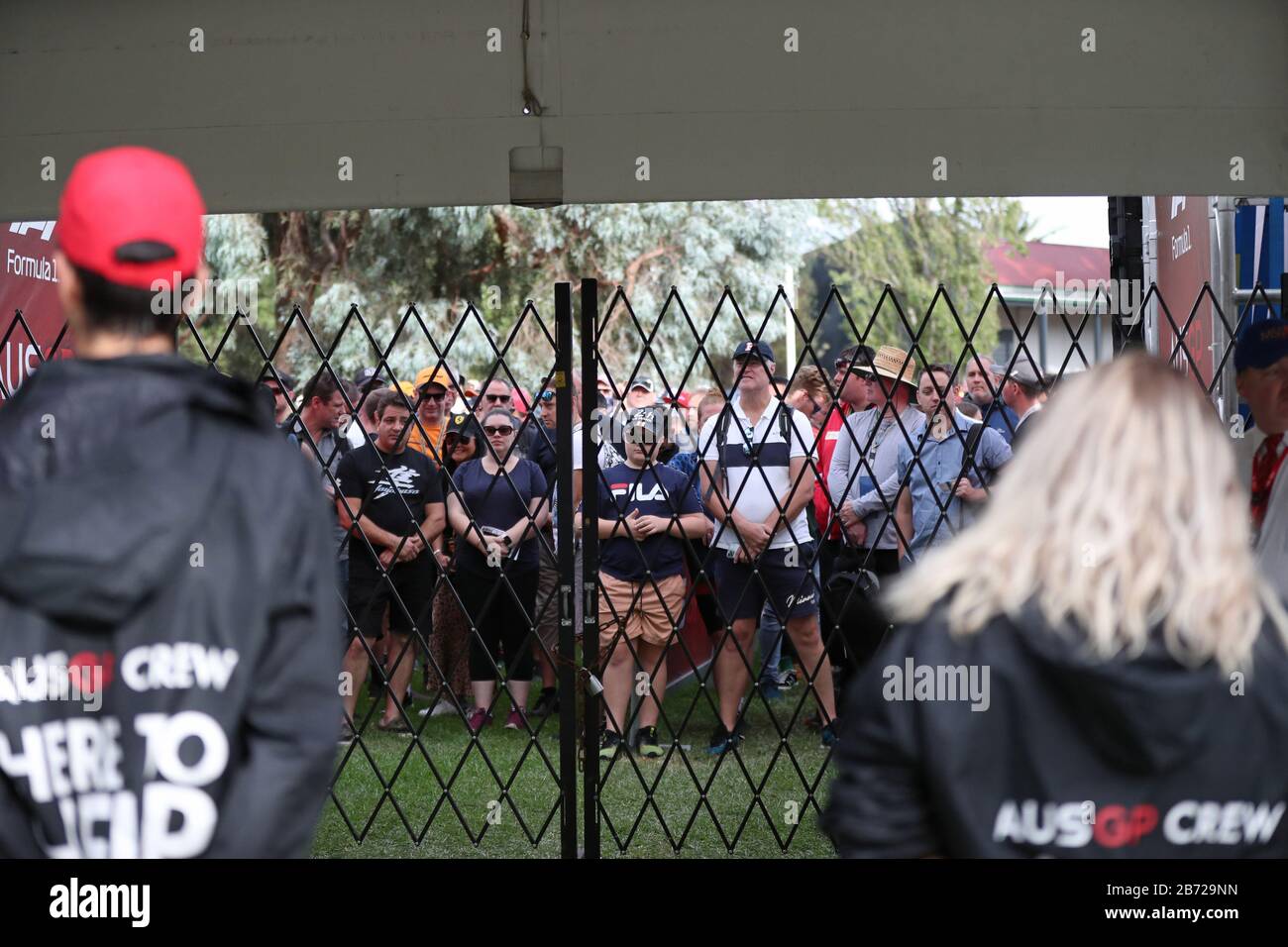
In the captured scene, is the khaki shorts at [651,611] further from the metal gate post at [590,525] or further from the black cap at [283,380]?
the metal gate post at [590,525]

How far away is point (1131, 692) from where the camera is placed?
5.06ft

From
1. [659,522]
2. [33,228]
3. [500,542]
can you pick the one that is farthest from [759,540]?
[33,228]

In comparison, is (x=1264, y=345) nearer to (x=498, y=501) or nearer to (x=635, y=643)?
(x=635, y=643)

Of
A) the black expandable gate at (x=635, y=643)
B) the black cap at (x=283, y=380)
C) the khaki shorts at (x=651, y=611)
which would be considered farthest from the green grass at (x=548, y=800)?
the black cap at (x=283, y=380)

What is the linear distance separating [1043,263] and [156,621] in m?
34.1

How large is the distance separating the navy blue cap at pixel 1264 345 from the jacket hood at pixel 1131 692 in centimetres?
252

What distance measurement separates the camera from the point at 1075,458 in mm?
1644

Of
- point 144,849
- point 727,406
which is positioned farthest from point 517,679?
point 144,849

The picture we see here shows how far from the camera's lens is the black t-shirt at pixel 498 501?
6797 millimetres

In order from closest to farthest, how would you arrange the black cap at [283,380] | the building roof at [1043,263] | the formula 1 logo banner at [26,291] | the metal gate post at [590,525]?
1. the metal gate post at [590,525]
2. the black cap at [283,380]
3. the formula 1 logo banner at [26,291]
4. the building roof at [1043,263]

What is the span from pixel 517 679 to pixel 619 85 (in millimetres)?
3641

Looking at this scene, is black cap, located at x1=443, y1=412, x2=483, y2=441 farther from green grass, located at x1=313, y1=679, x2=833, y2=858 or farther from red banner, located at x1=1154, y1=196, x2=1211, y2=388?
red banner, located at x1=1154, y1=196, x2=1211, y2=388

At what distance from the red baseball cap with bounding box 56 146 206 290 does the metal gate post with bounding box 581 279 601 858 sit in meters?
2.39
